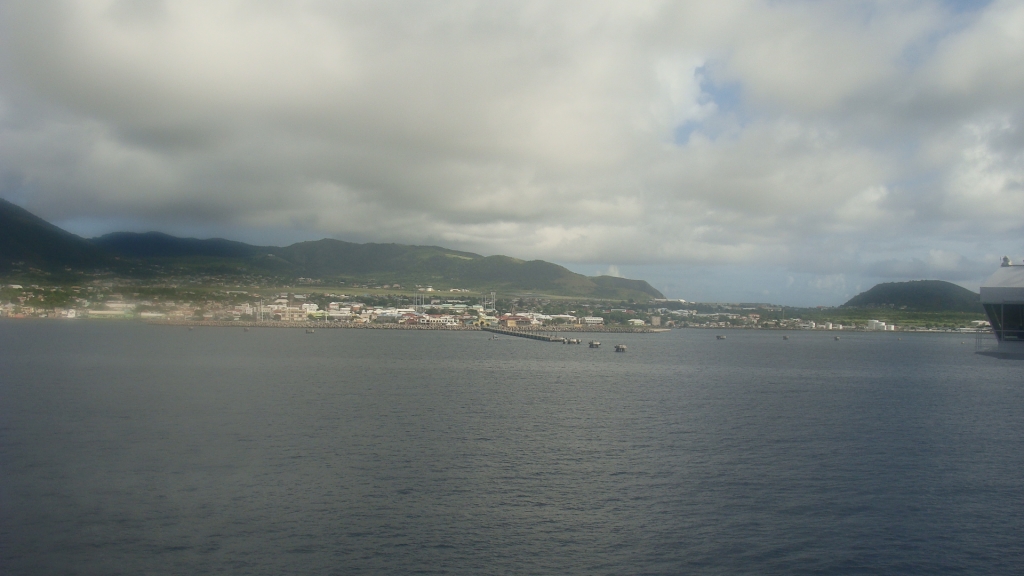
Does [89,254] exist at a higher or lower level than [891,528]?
higher

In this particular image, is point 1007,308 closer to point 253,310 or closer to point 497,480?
point 497,480

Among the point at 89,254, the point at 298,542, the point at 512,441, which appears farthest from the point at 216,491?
the point at 89,254

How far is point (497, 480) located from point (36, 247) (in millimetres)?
185788

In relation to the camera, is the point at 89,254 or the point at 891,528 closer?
the point at 891,528

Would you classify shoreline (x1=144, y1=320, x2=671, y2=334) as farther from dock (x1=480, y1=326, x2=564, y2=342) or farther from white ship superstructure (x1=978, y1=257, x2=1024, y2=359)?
white ship superstructure (x1=978, y1=257, x2=1024, y2=359)

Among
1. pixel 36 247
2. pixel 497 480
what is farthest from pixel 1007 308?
pixel 36 247

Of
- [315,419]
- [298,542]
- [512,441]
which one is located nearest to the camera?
[298,542]

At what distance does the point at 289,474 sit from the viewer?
22094mm

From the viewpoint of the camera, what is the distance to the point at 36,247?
16738 centimetres

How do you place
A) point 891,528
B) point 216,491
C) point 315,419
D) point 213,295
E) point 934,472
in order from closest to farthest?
point 891,528, point 216,491, point 934,472, point 315,419, point 213,295

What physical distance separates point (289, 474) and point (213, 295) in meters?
158

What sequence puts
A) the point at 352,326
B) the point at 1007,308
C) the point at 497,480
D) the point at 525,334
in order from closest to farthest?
1. the point at 497,480
2. the point at 1007,308
3. the point at 525,334
4. the point at 352,326

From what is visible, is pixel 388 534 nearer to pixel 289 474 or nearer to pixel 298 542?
pixel 298 542

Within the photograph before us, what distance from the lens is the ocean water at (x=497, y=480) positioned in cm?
1592
